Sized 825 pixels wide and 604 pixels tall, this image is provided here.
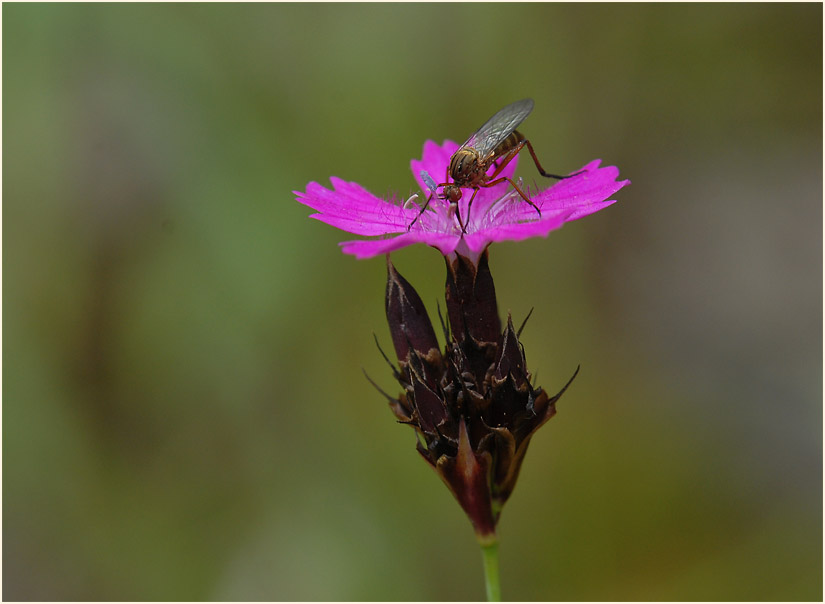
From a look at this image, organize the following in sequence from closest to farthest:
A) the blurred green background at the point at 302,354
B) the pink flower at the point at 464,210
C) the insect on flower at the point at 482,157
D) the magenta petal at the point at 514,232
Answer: the magenta petal at the point at 514,232 < the pink flower at the point at 464,210 < the insect on flower at the point at 482,157 < the blurred green background at the point at 302,354

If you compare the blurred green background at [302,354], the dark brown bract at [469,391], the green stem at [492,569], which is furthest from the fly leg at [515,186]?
the blurred green background at [302,354]

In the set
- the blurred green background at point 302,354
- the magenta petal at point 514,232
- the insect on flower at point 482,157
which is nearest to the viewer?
the magenta petal at point 514,232

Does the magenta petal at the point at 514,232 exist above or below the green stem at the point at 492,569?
above

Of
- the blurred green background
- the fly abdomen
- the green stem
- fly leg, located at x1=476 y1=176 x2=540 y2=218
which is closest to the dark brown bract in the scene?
the green stem

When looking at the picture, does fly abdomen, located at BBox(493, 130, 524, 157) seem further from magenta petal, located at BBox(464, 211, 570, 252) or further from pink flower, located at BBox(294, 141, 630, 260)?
magenta petal, located at BBox(464, 211, 570, 252)

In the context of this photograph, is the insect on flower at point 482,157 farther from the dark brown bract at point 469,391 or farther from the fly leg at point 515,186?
the dark brown bract at point 469,391

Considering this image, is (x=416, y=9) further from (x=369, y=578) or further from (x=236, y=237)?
(x=369, y=578)

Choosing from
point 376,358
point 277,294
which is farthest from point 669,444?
point 277,294
